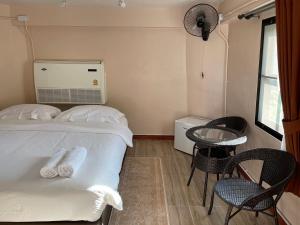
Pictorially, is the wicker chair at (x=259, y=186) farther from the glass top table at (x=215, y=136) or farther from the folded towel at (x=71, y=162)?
the folded towel at (x=71, y=162)

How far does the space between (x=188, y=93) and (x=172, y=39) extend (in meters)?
0.86

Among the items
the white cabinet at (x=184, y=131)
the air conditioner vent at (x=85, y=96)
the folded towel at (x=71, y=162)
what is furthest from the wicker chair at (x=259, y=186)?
the air conditioner vent at (x=85, y=96)

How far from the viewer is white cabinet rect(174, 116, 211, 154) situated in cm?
375

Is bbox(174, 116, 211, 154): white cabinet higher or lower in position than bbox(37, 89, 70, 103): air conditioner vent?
lower

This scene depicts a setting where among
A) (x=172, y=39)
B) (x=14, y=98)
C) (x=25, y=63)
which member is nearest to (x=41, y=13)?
(x=25, y=63)

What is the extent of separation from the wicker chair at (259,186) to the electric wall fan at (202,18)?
5.86 ft

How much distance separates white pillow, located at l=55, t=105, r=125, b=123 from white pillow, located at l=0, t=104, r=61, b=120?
16 cm

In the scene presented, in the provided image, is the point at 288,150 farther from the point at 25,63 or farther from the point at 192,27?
the point at 25,63

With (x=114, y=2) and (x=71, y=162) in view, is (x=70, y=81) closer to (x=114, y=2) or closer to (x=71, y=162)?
(x=114, y=2)

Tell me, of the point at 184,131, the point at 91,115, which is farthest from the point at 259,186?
the point at 91,115

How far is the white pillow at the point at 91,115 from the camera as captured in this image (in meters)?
3.47

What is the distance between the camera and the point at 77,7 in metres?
3.85

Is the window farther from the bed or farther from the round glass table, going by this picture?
the bed

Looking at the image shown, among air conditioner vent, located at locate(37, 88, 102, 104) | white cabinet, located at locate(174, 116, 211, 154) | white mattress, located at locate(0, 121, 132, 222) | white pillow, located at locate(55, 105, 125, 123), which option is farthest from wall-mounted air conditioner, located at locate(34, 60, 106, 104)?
white mattress, located at locate(0, 121, 132, 222)
